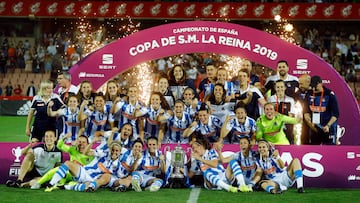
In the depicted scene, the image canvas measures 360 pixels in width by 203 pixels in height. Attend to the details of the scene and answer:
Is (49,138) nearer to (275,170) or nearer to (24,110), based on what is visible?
(275,170)

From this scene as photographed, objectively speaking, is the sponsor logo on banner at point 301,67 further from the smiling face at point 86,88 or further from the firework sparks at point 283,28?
the firework sparks at point 283,28

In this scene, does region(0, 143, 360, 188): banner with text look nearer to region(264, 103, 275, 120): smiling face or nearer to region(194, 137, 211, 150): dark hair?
region(194, 137, 211, 150): dark hair

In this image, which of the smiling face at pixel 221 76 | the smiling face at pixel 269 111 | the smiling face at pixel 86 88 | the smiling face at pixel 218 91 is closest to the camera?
the smiling face at pixel 269 111

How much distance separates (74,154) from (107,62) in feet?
11.5

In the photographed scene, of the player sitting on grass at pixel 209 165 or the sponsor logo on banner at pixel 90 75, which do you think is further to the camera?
the sponsor logo on banner at pixel 90 75

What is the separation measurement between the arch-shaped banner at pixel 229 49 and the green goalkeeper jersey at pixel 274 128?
8.81 ft

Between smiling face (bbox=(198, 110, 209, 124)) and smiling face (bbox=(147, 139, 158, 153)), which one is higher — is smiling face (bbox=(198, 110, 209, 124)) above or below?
above

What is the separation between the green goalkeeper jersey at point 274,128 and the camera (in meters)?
10.5

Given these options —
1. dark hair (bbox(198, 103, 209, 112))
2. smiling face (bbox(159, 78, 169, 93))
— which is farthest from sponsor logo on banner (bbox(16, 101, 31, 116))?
dark hair (bbox(198, 103, 209, 112))

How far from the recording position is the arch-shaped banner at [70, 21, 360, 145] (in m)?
13.0

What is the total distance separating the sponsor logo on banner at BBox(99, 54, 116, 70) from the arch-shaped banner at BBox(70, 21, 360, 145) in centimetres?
6

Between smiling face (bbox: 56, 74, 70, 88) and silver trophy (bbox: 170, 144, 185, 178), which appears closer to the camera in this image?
silver trophy (bbox: 170, 144, 185, 178)

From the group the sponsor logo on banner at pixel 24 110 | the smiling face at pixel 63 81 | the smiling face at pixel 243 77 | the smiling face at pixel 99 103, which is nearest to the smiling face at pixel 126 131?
the smiling face at pixel 99 103

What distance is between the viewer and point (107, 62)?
1324cm
